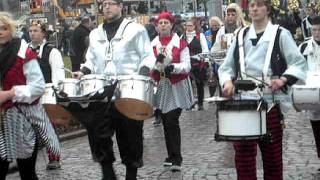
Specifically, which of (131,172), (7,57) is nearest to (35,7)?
(131,172)

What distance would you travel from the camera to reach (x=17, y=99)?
19.3 ft

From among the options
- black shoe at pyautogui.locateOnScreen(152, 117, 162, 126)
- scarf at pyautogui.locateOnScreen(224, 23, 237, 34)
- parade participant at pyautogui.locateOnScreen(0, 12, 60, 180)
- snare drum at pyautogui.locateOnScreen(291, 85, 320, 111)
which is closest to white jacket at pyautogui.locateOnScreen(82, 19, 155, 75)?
parade participant at pyautogui.locateOnScreen(0, 12, 60, 180)

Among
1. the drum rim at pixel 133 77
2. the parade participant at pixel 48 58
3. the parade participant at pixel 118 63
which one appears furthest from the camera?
the parade participant at pixel 48 58

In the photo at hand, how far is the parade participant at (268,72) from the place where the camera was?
19.3ft

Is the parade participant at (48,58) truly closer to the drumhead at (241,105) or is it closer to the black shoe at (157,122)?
the drumhead at (241,105)

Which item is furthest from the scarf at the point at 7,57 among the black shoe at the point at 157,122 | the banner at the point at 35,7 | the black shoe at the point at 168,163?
the banner at the point at 35,7

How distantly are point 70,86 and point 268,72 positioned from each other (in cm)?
187

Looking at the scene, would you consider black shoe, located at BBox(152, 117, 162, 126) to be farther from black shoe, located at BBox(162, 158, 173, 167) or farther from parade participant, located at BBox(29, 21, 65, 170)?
black shoe, located at BBox(162, 158, 173, 167)

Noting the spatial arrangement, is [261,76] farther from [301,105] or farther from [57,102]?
[57,102]

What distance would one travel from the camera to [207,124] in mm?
13156

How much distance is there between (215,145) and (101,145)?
3969 mm

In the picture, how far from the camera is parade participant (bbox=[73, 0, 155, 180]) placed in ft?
22.6

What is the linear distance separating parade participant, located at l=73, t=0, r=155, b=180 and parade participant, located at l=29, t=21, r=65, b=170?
5.87ft

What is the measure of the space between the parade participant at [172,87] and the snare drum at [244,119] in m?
2.94
